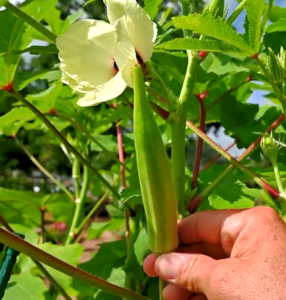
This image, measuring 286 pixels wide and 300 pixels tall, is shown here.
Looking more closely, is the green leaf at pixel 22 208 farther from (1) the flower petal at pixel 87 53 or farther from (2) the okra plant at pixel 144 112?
(1) the flower petal at pixel 87 53

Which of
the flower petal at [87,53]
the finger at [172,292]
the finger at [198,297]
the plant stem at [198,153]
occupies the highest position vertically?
the flower petal at [87,53]

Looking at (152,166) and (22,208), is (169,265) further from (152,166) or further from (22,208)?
(22,208)

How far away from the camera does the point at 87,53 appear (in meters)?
0.51

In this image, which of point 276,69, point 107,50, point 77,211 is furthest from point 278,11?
point 77,211

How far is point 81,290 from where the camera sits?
868mm

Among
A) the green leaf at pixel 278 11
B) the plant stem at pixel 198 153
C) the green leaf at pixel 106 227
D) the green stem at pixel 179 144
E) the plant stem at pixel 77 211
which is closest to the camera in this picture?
the green stem at pixel 179 144

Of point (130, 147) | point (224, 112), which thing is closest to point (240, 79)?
point (224, 112)

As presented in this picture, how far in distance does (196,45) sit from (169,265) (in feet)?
0.74

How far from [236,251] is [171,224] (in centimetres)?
8

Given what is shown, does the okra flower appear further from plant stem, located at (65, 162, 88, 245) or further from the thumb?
plant stem, located at (65, 162, 88, 245)

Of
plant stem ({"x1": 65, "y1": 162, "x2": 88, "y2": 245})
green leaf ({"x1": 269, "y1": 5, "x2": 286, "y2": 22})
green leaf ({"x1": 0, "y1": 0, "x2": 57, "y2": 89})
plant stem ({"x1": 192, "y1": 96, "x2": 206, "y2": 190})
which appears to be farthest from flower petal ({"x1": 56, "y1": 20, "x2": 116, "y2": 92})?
plant stem ({"x1": 65, "y1": 162, "x2": 88, "y2": 245})

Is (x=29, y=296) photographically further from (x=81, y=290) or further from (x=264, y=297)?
(x=264, y=297)

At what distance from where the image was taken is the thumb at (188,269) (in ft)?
1.59

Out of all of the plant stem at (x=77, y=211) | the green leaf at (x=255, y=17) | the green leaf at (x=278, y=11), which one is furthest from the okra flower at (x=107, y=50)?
the plant stem at (x=77, y=211)
